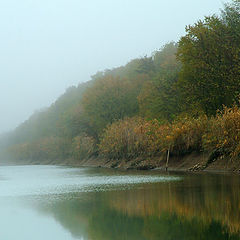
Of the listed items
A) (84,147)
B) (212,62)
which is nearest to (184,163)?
(212,62)

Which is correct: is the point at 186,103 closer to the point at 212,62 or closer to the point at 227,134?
the point at 212,62

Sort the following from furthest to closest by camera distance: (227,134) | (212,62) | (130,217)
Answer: (212,62)
(227,134)
(130,217)

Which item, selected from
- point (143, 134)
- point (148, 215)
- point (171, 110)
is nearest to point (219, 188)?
point (148, 215)

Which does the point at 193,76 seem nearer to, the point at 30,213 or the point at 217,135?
the point at 217,135

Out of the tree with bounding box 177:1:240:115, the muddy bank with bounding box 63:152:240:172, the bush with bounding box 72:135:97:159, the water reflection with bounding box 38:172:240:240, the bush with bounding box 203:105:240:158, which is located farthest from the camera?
the bush with bounding box 72:135:97:159

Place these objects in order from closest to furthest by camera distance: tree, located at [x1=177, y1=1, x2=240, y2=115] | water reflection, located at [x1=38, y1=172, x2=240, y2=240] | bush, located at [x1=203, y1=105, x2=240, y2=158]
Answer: water reflection, located at [x1=38, y1=172, x2=240, y2=240] → bush, located at [x1=203, y1=105, x2=240, y2=158] → tree, located at [x1=177, y1=1, x2=240, y2=115]

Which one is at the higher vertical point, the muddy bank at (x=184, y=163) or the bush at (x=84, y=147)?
the bush at (x=84, y=147)

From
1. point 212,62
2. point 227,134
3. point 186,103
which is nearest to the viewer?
point 227,134

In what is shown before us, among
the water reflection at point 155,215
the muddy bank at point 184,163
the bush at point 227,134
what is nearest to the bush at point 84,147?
the muddy bank at point 184,163

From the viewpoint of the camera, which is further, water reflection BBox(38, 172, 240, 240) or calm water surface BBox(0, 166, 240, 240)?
calm water surface BBox(0, 166, 240, 240)

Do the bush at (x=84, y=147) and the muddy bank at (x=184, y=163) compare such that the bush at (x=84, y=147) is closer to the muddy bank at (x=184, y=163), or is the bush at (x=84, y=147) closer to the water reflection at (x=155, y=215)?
the muddy bank at (x=184, y=163)

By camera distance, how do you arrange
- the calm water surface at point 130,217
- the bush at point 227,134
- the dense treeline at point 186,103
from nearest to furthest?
the calm water surface at point 130,217 → the bush at point 227,134 → the dense treeline at point 186,103

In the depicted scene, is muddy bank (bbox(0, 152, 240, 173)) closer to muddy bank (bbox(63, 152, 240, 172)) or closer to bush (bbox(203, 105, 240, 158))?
muddy bank (bbox(63, 152, 240, 172))

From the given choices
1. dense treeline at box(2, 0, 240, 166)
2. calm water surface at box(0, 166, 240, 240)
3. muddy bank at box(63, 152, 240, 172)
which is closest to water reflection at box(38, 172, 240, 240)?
calm water surface at box(0, 166, 240, 240)
